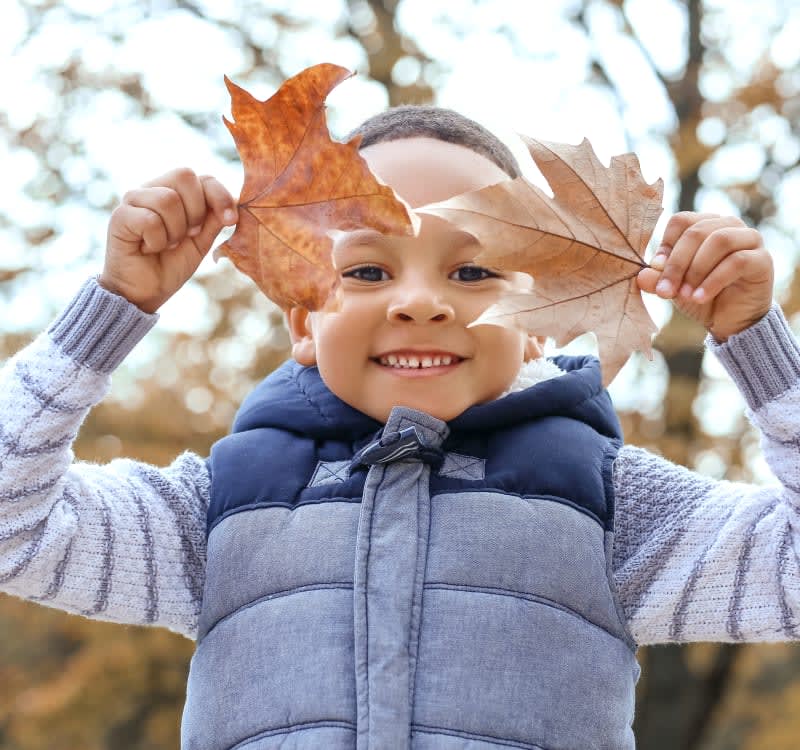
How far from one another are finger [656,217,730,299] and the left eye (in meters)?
0.32

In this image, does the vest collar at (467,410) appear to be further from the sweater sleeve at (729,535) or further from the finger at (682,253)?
the finger at (682,253)

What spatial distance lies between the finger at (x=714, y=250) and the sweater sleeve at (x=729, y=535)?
0.46ft

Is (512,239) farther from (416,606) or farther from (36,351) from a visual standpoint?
(36,351)

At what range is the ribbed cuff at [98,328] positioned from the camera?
160 centimetres

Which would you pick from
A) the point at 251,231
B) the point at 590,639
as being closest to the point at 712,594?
the point at 590,639

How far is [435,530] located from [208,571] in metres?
0.40

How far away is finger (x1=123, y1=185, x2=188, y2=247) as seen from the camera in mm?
1521

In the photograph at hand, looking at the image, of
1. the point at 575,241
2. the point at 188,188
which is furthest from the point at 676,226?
the point at 188,188

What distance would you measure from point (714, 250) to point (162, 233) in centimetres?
83

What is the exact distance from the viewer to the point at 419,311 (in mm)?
1567

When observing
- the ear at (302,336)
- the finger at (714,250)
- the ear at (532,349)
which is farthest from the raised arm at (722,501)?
the ear at (302,336)

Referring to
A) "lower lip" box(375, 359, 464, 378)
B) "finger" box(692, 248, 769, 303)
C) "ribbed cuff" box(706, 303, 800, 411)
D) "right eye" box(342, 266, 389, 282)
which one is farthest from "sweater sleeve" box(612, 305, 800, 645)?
"right eye" box(342, 266, 389, 282)

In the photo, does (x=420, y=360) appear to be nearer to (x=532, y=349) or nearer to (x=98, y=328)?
(x=532, y=349)

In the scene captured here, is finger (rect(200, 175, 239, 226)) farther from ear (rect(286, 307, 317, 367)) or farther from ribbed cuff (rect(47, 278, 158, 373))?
ear (rect(286, 307, 317, 367))
